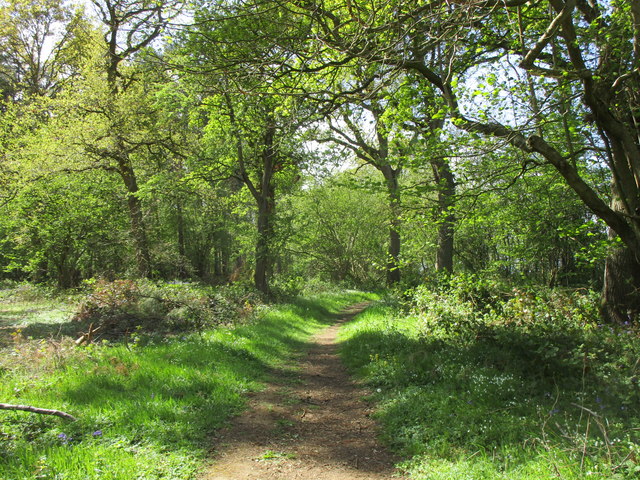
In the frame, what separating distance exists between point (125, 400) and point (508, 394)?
509 centimetres

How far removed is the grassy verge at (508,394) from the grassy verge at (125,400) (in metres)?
2.35

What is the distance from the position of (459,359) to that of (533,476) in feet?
11.0

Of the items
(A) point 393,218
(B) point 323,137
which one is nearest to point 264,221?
(B) point 323,137

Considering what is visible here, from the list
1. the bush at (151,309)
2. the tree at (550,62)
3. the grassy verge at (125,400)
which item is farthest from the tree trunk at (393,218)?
the bush at (151,309)

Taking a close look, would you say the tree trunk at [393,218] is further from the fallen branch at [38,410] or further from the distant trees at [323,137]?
the fallen branch at [38,410]

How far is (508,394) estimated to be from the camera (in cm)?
527

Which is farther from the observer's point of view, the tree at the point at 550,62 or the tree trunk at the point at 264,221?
the tree trunk at the point at 264,221

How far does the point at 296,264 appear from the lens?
107 feet

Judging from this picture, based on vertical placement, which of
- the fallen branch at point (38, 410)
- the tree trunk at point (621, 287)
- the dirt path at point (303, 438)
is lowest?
the dirt path at point (303, 438)

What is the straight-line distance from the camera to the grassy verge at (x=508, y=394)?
3604mm

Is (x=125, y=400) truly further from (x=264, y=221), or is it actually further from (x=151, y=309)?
(x=264, y=221)

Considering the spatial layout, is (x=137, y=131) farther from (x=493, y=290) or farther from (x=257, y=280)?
(x=493, y=290)

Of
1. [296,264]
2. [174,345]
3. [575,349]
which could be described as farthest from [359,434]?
[296,264]

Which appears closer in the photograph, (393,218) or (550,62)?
(550,62)
